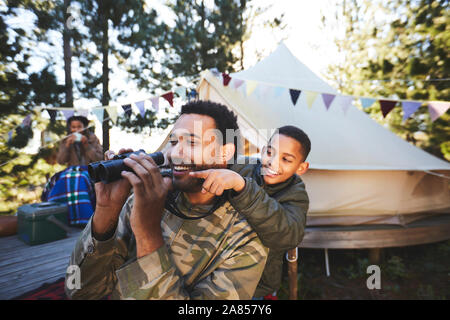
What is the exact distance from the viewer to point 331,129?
401cm

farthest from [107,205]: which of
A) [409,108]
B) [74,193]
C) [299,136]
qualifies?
[409,108]

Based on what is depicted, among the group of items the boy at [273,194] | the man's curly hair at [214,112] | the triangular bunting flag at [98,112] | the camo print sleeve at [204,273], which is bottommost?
the camo print sleeve at [204,273]

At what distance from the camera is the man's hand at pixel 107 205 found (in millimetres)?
1056

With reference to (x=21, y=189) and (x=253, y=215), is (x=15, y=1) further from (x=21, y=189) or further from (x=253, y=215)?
(x=253, y=215)

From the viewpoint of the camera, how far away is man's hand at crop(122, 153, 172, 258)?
96 cm

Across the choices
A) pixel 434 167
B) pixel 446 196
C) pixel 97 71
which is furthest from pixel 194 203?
pixel 97 71

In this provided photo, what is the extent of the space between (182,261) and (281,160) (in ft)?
3.92

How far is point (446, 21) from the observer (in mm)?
3660

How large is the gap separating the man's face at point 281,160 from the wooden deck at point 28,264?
81.6 inches

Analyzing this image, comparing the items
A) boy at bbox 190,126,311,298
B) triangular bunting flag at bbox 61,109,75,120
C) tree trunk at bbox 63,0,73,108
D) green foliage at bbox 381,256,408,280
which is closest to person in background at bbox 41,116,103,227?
triangular bunting flag at bbox 61,109,75,120

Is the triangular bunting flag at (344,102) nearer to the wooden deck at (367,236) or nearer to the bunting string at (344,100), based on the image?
the bunting string at (344,100)

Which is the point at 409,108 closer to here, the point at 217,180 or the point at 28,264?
the point at 217,180

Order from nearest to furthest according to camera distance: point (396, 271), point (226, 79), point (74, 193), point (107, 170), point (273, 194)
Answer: point (107, 170) < point (273, 194) < point (74, 193) < point (396, 271) < point (226, 79)

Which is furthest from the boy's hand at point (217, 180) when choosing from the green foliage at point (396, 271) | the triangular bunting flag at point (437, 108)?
the green foliage at point (396, 271)
